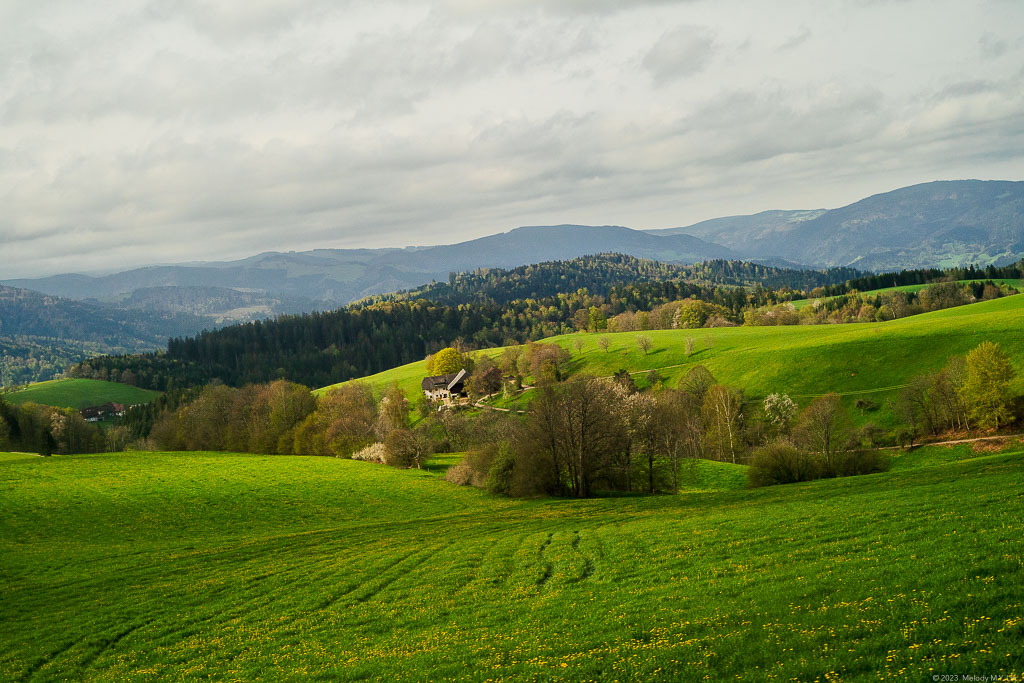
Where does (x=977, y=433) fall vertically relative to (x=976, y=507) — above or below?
below

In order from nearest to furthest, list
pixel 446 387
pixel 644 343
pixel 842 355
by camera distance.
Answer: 1. pixel 842 355
2. pixel 644 343
3. pixel 446 387

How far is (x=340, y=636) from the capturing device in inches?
858

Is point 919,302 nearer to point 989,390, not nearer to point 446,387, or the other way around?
point 989,390

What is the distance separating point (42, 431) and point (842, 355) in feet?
552

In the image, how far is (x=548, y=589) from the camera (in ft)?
80.0

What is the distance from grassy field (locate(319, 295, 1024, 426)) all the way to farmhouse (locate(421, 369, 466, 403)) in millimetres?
29083

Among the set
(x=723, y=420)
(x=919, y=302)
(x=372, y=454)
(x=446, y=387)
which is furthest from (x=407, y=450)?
(x=919, y=302)

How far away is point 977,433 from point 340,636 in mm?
89154

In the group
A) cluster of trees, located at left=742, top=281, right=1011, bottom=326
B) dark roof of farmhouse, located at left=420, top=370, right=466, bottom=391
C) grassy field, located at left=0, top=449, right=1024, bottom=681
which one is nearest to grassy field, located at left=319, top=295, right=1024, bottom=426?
dark roof of farmhouse, located at left=420, top=370, right=466, bottom=391

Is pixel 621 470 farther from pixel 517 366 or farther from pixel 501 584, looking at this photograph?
pixel 517 366

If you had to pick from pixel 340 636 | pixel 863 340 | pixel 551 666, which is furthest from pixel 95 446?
pixel 863 340

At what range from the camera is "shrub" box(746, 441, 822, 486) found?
56.0m

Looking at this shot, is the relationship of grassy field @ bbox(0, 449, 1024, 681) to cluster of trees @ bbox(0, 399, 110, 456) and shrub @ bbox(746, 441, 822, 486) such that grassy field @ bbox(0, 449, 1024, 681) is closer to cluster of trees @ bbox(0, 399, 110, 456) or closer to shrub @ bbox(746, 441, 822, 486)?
shrub @ bbox(746, 441, 822, 486)

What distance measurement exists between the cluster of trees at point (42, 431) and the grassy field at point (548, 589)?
100914 millimetres
